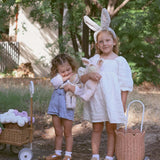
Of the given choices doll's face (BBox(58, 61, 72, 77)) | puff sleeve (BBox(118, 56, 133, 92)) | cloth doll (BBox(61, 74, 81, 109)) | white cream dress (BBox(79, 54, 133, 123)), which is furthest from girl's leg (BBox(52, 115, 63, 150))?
puff sleeve (BBox(118, 56, 133, 92))

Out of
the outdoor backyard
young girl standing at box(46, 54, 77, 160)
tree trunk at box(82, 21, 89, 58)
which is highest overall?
tree trunk at box(82, 21, 89, 58)

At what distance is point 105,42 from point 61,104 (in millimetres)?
909

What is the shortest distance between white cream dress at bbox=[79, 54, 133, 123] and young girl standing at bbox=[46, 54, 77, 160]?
28 cm

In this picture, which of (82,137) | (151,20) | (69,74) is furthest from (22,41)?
(69,74)

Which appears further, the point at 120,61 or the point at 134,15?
the point at 134,15

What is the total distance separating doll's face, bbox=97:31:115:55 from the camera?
12.2ft

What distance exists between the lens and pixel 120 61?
3.71m

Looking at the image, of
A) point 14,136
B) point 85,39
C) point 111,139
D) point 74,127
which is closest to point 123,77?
point 111,139

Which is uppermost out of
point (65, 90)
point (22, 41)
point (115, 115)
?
point (22, 41)

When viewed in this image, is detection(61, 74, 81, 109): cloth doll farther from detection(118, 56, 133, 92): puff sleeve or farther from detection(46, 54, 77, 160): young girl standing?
detection(118, 56, 133, 92): puff sleeve

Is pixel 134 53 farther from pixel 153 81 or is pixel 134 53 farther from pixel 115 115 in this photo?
pixel 115 115

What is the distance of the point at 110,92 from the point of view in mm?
3590

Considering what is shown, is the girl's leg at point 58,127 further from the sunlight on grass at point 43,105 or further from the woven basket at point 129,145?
the sunlight on grass at point 43,105

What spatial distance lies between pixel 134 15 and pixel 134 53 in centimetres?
281
